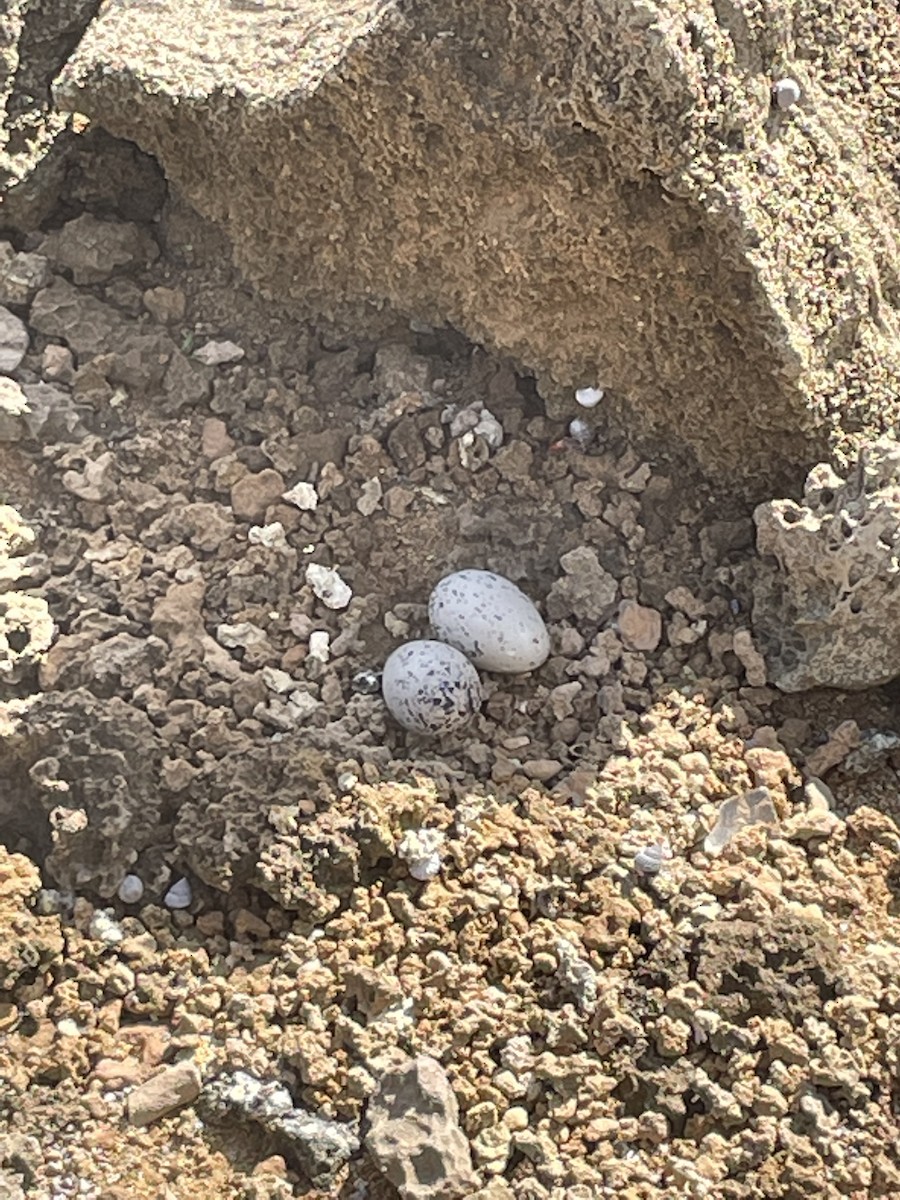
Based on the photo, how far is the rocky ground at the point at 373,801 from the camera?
1.39m

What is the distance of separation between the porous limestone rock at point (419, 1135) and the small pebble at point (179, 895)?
37 centimetres

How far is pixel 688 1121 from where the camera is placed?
139cm

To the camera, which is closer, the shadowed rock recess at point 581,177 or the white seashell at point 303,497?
the shadowed rock recess at point 581,177

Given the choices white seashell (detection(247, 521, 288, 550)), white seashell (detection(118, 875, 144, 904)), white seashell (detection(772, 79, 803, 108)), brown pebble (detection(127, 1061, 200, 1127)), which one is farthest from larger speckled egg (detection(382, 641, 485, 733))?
white seashell (detection(772, 79, 803, 108))

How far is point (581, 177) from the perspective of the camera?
1.63m

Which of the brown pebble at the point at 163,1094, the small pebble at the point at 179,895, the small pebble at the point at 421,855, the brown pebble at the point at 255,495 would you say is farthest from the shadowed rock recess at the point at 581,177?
the brown pebble at the point at 163,1094

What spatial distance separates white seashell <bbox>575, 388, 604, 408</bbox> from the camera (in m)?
1.85

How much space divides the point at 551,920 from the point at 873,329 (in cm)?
96

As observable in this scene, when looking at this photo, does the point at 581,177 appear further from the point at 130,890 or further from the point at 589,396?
the point at 130,890

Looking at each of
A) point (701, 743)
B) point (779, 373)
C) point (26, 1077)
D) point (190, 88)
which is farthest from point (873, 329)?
point (26, 1077)

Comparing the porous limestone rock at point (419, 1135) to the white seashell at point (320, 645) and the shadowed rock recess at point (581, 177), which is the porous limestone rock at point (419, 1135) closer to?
the white seashell at point (320, 645)

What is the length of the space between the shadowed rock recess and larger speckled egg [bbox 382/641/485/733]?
477 millimetres

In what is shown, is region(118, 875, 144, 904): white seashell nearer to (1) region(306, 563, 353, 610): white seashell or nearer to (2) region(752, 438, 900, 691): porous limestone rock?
(1) region(306, 563, 353, 610): white seashell

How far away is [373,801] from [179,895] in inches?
11.3
